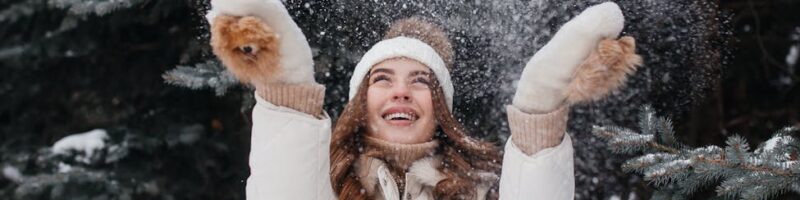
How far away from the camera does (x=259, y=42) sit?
2.58 metres

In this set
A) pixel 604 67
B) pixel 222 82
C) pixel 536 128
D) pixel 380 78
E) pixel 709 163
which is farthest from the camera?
pixel 222 82

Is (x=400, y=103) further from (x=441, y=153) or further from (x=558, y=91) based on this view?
(x=558, y=91)

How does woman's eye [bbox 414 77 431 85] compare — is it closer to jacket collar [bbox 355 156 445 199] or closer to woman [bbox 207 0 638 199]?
woman [bbox 207 0 638 199]

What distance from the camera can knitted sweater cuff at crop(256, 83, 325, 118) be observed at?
2701 millimetres

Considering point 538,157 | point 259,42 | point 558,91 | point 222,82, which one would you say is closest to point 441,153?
point 538,157

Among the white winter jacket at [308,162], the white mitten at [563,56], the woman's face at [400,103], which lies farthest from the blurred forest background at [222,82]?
the white mitten at [563,56]

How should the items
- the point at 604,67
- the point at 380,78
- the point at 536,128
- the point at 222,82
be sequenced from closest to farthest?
the point at 604,67
the point at 536,128
the point at 380,78
the point at 222,82

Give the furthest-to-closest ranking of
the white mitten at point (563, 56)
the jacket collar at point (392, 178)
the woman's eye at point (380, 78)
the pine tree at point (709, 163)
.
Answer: the woman's eye at point (380, 78) < the jacket collar at point (392, 178) < the pine tree at point (709, 163) < the white mitten at point (563, 56)

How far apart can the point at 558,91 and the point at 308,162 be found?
532 mm

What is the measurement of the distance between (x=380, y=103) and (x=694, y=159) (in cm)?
70

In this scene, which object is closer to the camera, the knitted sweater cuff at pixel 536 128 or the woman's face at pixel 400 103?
the knitted sweater cuff at pixel 536 128

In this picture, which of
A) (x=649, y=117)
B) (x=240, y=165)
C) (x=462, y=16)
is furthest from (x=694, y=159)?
(x=240, y=165)

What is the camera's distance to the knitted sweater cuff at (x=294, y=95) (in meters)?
2.70

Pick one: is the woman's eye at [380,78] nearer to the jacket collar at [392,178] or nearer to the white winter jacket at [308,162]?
the jacket collar at [392,178]
